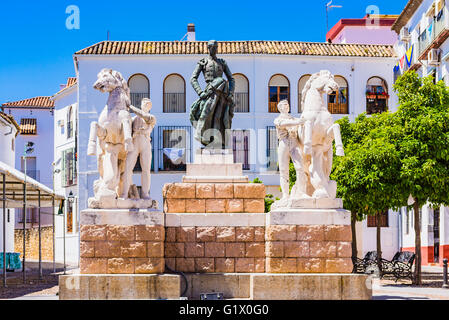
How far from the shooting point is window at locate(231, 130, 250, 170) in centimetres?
4009

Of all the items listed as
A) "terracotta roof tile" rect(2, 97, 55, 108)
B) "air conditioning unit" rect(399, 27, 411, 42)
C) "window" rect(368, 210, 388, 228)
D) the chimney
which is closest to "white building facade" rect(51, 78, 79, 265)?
the chimney

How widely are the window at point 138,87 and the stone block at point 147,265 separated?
2753 centimetres

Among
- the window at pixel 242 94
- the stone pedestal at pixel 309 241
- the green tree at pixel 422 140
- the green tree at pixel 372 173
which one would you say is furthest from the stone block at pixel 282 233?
the window at pixel 242 94

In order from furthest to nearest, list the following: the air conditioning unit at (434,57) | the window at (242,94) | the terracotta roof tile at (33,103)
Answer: the terracotta roof tile at (33,103), the window at (242,94), the air conditioning unit at (434,57)

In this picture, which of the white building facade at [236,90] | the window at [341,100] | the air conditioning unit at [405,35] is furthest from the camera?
the window at [341,100]

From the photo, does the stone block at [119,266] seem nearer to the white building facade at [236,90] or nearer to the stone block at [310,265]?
the stone block at [310,265]

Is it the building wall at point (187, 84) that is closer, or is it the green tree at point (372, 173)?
the green tree at point (372, 173)

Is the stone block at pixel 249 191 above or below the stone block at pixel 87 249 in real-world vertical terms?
above

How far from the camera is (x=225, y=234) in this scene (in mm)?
14047

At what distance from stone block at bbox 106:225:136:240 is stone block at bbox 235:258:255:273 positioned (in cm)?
188

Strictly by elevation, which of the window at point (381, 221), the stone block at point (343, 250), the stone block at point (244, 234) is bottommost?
the window at point (381, 221)

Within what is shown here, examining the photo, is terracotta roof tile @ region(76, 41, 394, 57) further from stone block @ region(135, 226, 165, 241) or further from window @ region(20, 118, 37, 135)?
stone block @ region(135, 226, 165, 241)

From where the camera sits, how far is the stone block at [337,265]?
44.3ft
